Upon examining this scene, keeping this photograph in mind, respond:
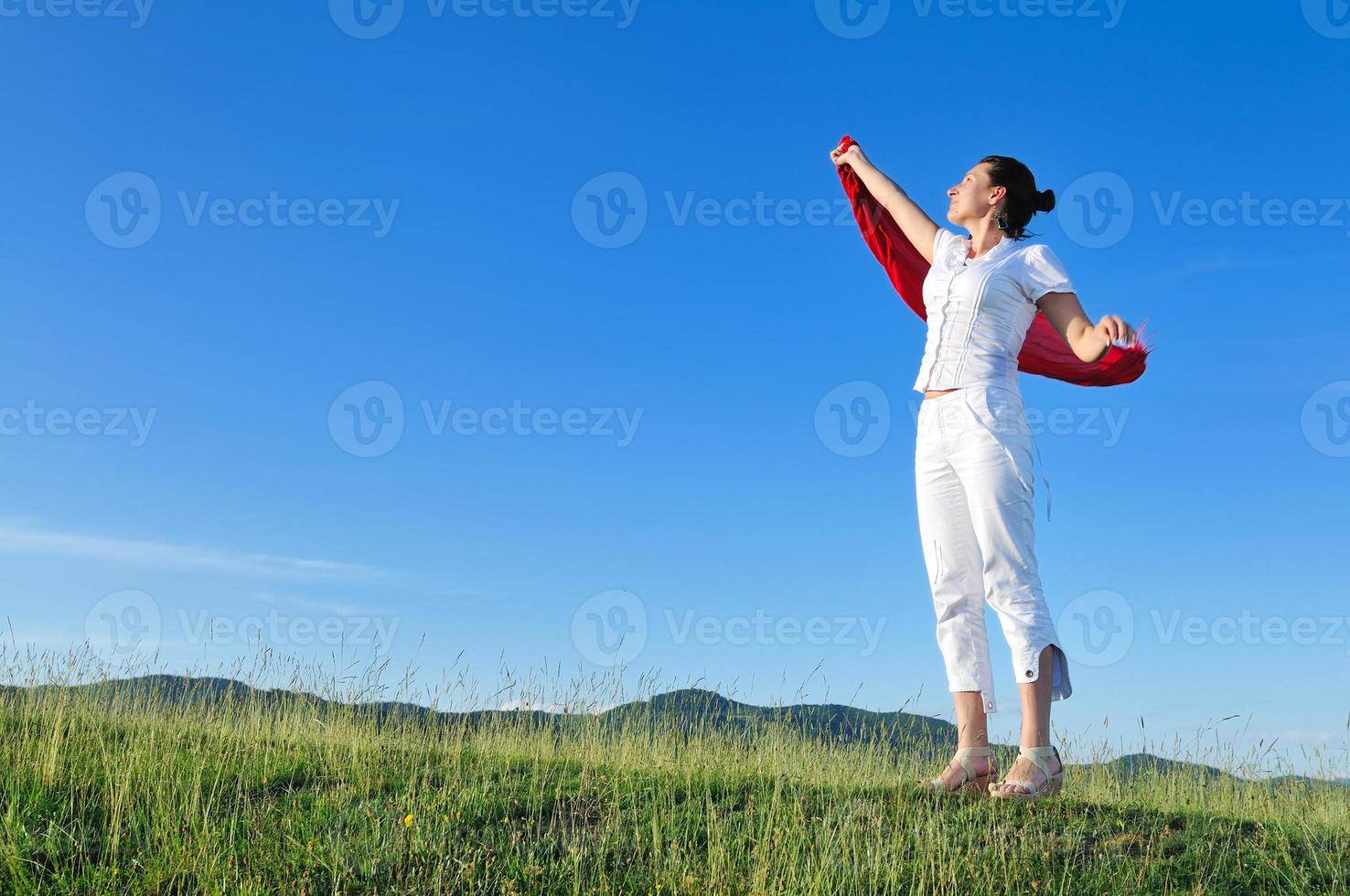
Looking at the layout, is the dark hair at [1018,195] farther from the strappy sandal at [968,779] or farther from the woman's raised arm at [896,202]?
the strappy sandal at [968,779]

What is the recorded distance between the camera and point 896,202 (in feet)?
20.1

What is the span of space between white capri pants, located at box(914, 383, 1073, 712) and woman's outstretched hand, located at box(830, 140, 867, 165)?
178cm

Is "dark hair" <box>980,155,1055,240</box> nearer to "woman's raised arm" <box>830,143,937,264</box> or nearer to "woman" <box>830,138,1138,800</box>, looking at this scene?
"woman" <box>830,138,1138,800</box>

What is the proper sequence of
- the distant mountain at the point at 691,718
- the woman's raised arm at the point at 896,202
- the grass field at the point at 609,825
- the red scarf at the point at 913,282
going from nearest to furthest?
the grass field at the point at 609,825 < the woman's raised arm at the point at 896,202 < the red scarf at the point at 913,282 < the distant mountain at the point at 691,718

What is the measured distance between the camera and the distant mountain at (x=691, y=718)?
24.6 feet

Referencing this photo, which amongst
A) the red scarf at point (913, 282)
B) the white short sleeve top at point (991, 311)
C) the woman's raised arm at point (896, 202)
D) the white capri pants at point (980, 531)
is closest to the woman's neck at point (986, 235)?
the white short sleeve top at point (991, 311)

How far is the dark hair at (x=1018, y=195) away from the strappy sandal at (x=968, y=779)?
2.73 m

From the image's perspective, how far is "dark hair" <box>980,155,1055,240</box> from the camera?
5.54 m

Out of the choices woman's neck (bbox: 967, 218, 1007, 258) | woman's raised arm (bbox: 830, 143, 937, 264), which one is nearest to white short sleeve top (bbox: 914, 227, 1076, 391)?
woman's neck (bbox: 967, 218, 1007, 258)

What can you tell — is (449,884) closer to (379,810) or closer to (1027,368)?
(379,810)

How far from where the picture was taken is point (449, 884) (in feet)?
14.4

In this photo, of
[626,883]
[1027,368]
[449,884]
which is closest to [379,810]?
[449,884]

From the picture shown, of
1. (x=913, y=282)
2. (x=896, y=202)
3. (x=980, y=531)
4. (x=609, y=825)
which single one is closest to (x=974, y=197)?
(x=896, y=202)

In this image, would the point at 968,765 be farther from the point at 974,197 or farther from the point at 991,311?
the point at 974,197
